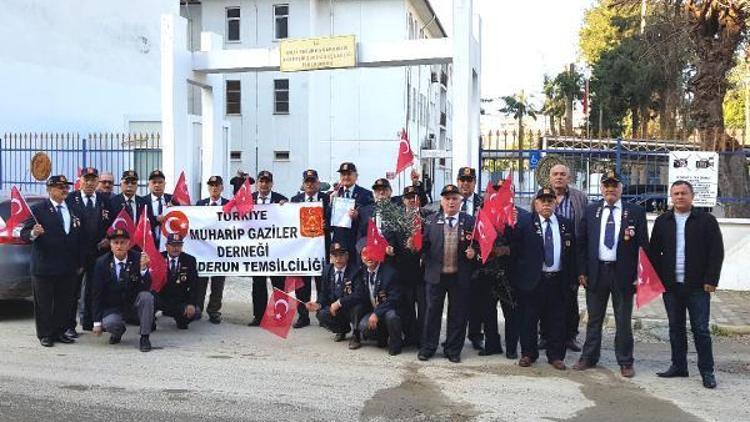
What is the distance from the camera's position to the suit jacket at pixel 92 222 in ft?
28.8

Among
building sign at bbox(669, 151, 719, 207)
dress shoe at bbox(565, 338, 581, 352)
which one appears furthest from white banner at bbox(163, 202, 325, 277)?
building sign at bbox(669, 151, 719, 207)

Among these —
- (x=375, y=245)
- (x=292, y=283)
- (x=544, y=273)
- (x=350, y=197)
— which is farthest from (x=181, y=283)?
(x=544, y=273)

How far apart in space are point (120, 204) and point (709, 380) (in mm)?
6628

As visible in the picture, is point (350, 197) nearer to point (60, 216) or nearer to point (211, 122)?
point (60, 216)

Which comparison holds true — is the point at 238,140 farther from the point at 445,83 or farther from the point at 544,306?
the point at 544,306

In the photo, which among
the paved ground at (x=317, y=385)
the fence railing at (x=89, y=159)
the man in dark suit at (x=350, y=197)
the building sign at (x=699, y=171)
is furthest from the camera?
the fence railing at (x=89, y=159)

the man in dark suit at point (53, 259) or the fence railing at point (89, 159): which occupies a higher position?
the fence railing at point (89, 159)

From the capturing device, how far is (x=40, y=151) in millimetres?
18188

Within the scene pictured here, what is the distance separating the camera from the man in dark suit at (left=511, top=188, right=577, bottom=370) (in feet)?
25.0

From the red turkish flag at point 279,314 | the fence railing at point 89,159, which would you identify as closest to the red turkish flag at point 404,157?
the red turkish flag at point 279,314

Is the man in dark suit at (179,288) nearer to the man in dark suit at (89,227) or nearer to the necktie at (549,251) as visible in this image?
the man in dark suit at (89,227)

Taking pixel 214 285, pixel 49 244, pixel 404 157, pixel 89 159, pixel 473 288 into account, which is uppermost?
pixel 89 159

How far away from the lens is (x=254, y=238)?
9766 millimetres

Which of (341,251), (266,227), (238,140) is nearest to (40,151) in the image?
(266,227)
